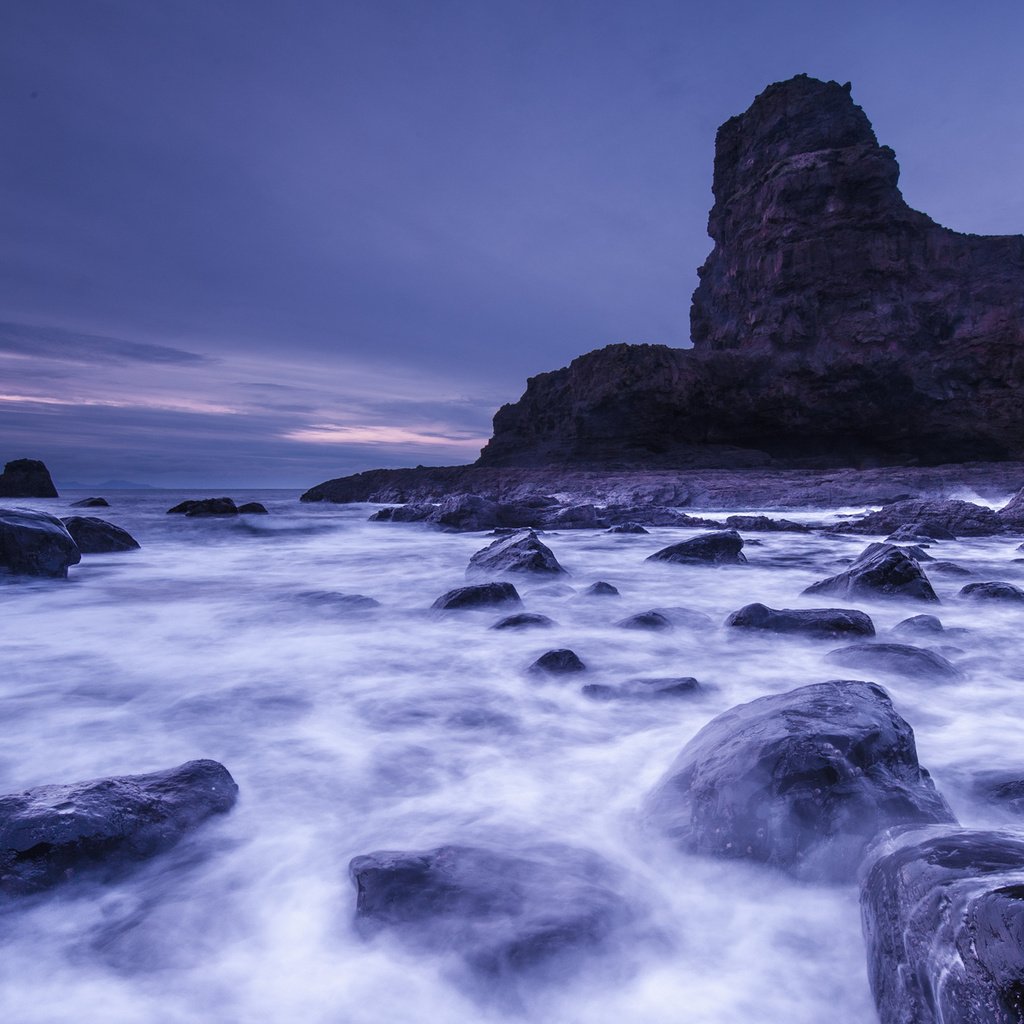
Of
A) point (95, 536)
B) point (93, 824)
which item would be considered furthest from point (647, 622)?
point (95, 536)

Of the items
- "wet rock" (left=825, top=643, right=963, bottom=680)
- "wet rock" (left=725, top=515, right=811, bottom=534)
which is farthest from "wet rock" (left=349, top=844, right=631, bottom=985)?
"wet rock" (left=725, top=515, right=811, bottom=534)

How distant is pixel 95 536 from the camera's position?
28.6ft

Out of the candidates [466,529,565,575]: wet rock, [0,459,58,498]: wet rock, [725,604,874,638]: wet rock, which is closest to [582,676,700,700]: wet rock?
[725,604,874,638]: wet rock

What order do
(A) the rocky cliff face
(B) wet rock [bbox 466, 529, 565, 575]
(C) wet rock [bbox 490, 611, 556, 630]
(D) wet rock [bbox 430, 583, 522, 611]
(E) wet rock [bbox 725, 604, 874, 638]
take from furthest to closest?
(A) the rocky cliff face
(B) wet rock [bbox 466, 529, 565, 575]
(D) wet rock [bbox 430, 583, 522, 611]
(C) wet rock [bbox 490, 611, 556, 630]
(E) wet rock [bbox 725, 604, 874, 638]

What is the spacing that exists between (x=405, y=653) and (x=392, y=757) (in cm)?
143

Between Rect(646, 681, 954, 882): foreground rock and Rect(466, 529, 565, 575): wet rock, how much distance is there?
449 cm

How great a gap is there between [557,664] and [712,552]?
465 cm

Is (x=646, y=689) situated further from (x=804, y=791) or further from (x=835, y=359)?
(x=835, y=359)

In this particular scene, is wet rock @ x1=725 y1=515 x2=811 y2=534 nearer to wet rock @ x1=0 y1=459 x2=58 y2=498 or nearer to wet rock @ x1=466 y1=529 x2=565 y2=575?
wet rock @ x1=466 y1=529 x2=565 y2=575

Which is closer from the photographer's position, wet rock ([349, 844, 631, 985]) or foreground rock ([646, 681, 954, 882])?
wet rock ([349, 844, 631, 985])

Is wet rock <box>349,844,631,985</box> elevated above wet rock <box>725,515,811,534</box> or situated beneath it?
situated beneath

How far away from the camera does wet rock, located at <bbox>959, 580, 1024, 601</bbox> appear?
4.98 metres

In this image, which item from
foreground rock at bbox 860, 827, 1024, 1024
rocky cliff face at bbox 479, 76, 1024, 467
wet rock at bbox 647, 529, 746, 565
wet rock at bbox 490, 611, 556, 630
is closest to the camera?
foreground rock at bbox 860, 827, 1024, 1024

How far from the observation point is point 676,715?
274 cm
